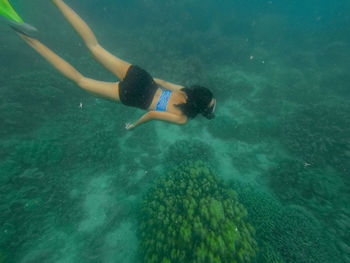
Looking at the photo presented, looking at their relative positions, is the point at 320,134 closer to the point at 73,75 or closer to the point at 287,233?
the point at 287,233

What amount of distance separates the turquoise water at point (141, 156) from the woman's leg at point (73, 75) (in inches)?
129

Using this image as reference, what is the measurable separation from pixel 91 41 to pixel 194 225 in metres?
5.03

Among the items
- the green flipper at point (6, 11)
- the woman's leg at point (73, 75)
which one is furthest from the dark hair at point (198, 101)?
the green flipper at point (6, 11)

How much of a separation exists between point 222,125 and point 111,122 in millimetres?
5974

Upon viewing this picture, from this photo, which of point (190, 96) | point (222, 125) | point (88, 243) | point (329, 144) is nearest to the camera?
point (190, 96)

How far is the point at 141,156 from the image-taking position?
6.84 metres

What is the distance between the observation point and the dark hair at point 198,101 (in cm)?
309

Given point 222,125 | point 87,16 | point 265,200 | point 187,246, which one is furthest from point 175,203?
point 87,16

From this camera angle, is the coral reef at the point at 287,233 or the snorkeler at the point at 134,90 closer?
the snorkeler at the point at 134,90

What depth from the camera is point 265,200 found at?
17.2ft

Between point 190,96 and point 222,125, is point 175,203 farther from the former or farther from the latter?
point 222,125

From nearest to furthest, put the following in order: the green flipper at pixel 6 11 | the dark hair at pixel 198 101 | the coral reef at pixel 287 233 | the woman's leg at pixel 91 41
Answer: the dark hair at pixel 198 101
the green flipper at pixel 6 11
the woman's leg at pixel 91 41
the coral reef at pixel 287 233

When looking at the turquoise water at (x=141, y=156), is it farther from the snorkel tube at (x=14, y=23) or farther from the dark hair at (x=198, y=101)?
the snorkel tube at (x=14, y=23)

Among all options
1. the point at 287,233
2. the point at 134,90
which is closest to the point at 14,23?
the point at 134,90
